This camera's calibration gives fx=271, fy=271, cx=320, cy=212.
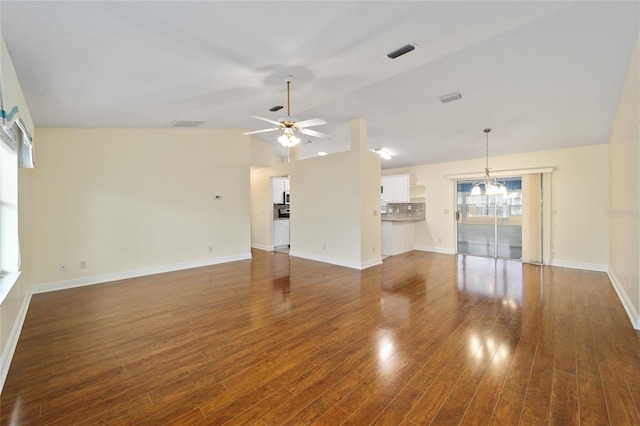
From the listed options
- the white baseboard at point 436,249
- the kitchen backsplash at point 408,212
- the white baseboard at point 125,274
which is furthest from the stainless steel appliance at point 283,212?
the white baseboard at point 436,249

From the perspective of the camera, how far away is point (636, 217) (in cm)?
296

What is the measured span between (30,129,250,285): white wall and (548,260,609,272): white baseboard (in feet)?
23.3

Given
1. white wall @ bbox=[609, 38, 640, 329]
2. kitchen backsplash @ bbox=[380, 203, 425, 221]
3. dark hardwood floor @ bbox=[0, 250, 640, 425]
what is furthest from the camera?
kitchen backsplash @ bbox=[380, 203, 425, 221]

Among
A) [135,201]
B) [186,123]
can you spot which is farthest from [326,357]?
[186,123]

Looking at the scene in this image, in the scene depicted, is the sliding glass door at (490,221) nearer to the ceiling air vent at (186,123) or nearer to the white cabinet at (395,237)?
the white cabinet at (395,237)

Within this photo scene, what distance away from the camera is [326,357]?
7.74ft

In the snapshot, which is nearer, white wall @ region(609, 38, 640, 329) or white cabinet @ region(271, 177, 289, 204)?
white wall @ region(609, 38, 640, 329)

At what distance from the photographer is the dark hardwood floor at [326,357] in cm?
174

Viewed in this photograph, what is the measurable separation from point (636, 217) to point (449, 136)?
3489 millimetres

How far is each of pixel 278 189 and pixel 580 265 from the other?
751 cm

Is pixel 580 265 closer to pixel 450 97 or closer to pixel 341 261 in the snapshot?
pixel 450 97

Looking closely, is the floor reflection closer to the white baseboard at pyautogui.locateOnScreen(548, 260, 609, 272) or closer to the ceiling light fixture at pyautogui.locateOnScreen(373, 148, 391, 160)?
the white baseboard at pyautogui.locateOnScreen(548, 260, 609, 272)

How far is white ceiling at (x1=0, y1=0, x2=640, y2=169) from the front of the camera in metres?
2.21

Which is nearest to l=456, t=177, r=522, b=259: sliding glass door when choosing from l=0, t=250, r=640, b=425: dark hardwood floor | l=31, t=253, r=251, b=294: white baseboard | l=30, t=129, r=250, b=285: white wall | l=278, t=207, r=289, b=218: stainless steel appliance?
l=0, t=250, r=640, b=425: dark hardwood floor
